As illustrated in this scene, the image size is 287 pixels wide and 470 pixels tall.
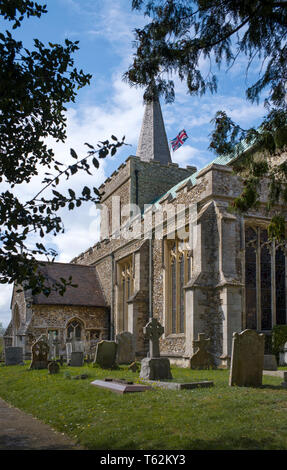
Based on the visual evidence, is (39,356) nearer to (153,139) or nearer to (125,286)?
(125,286)

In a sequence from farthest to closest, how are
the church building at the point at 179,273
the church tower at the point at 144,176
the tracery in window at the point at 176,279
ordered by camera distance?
the church tower at the point at 144,176 → the tracery in window at the point at 176,279 → the church building at the point at 179,273

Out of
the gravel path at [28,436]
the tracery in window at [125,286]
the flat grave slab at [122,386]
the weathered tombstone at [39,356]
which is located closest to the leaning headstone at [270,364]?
the flat grave slab at [122,386]

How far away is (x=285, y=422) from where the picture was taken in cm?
597

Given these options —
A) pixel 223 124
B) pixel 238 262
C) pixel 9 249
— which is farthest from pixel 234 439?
pixel 238 262

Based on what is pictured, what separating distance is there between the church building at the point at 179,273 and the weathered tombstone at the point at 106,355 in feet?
7.57

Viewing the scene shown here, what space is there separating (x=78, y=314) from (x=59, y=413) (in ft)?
55.3

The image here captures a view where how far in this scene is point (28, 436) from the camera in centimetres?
652

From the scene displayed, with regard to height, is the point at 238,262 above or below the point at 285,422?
above

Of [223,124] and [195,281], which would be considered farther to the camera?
[195,281]

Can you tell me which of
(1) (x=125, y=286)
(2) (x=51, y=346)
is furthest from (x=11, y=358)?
(1) (x=125, y=286)

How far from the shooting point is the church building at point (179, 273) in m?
14.5

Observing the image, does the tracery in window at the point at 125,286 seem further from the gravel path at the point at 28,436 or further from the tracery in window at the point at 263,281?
the gravel path at the point at 28,436

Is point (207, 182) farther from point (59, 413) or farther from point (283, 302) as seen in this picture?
point (59, 413)

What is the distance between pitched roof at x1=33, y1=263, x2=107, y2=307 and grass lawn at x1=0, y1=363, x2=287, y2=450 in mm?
14257
